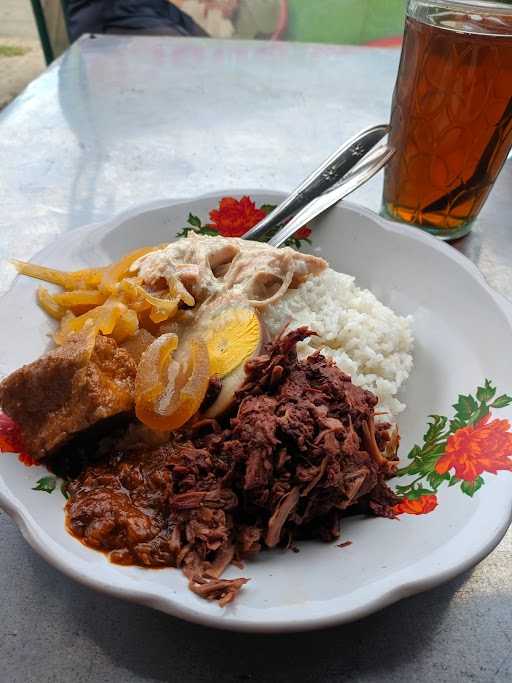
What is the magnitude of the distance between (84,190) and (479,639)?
2.72 m

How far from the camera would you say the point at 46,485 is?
1324mm

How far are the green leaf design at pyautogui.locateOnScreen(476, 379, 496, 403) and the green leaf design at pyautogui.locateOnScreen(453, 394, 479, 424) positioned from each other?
0.06ft

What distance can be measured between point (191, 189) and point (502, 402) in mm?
2127

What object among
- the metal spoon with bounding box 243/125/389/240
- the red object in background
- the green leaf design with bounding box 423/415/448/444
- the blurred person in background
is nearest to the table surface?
the green leaf design with bounding box 423/415/448/444

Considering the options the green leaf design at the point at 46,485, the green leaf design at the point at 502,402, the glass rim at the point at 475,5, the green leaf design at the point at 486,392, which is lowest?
the green leaf design at the point at 46,485

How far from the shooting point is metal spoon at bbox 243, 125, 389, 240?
2.16 m

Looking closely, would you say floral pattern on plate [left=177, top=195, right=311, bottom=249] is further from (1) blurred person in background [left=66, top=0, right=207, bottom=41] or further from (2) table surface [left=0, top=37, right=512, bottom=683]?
(1) blurred person in background [left=66, top=0, right=207, bottom=41]

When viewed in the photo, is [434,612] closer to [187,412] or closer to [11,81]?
[187,412]

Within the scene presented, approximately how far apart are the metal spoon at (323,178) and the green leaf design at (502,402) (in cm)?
106

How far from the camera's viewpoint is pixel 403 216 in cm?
247

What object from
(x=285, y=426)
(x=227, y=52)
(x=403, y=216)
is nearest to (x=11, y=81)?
(x=227, y=52)

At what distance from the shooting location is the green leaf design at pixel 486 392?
151 centimetres

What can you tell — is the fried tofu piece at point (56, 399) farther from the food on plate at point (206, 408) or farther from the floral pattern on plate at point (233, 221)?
the floral pattern on plate at point (233, 221)

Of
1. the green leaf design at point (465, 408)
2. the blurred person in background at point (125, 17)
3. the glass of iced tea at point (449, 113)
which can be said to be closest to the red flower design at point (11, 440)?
the green leaf design at point (465, 408)
